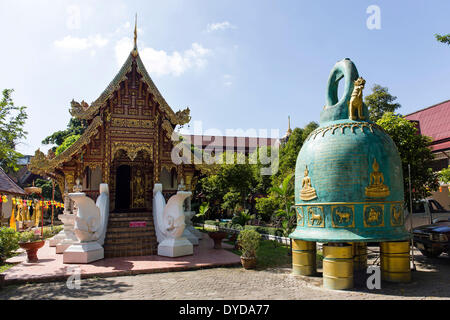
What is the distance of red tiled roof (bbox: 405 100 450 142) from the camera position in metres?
20.3

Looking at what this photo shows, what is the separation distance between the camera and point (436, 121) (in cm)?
2161

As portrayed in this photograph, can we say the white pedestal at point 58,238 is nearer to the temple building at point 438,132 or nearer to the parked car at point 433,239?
the parked car at point 433,239

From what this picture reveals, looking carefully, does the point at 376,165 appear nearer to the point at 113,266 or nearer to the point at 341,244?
the point at 341,244

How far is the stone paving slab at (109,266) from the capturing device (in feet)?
27.1

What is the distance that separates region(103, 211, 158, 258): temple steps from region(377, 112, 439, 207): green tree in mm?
9133

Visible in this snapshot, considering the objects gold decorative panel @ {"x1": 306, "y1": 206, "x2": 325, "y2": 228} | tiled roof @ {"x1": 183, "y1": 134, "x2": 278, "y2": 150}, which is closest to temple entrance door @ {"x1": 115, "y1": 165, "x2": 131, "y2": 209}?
gold decorative panel @ {"x1": 306, "y1": 206, "x2": 325, "y2": 228}

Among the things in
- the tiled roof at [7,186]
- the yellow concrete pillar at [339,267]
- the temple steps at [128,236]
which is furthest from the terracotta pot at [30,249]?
the tiled roof at [7,186]

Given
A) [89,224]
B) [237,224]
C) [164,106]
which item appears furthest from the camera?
[237,224]

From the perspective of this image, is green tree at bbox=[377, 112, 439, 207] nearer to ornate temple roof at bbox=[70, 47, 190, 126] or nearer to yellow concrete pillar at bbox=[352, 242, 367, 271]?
yellow concrete pillar at bbox=[352, 242, 367, 271]

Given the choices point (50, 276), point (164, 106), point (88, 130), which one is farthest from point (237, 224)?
point (50, 276)

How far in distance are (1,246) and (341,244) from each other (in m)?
9.71

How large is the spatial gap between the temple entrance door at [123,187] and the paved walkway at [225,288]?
7.11 m

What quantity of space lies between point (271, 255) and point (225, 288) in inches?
179

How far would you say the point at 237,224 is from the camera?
1850 centimetres
